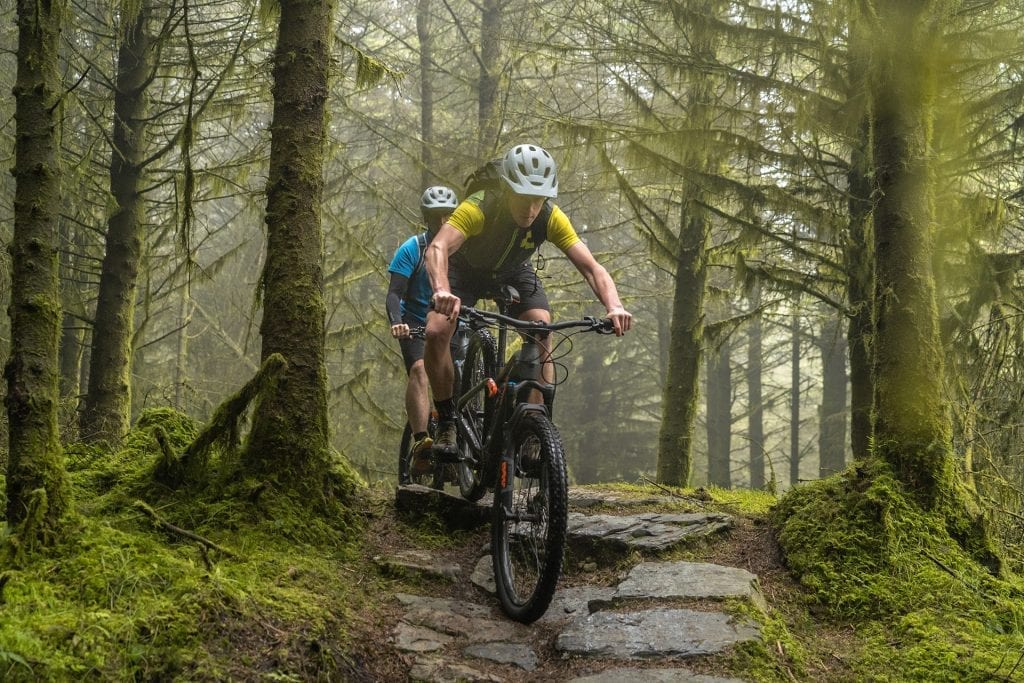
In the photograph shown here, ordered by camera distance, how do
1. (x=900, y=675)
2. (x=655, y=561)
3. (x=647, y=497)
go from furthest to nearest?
(x=647, y=497) < (x=655, y=561) < (x=900, y=675)

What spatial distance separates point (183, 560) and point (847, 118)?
7.03m

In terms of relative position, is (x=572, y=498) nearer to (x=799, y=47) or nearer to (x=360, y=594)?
(x=360, y=594)

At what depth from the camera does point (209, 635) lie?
11.0 feet

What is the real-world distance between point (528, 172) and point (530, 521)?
2142 mm

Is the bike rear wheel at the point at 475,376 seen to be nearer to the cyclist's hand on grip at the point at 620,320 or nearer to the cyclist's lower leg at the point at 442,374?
the cyclist's lower leg at the point at 442,374

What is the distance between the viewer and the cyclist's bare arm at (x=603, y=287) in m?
4.82

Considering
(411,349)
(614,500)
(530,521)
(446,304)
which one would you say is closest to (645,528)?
(614,500)

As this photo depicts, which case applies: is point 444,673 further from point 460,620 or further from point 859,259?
point 859,259

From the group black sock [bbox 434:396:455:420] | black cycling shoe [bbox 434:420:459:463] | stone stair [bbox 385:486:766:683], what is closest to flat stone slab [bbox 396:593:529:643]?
stone stair [bbox 385:486:766:683]

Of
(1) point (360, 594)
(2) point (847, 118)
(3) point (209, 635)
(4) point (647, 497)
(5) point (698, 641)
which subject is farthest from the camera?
(2) point (847, 118)

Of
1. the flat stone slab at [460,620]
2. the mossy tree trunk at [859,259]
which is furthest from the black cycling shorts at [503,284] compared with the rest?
the mossy tree trunk at [859,259]

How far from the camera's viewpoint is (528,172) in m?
5.11

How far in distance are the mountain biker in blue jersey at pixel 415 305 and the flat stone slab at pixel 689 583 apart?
2.30 m

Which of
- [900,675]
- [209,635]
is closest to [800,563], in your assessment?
[900,675]
